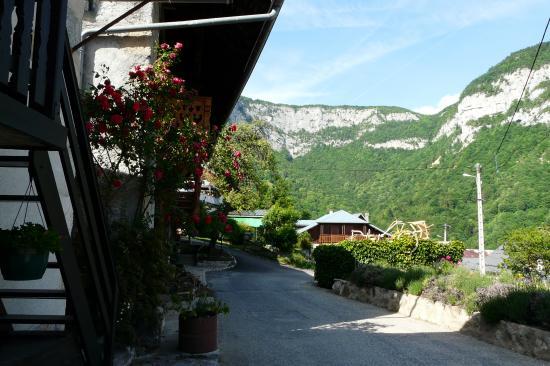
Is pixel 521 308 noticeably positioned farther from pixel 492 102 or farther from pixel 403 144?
pixel 492 102

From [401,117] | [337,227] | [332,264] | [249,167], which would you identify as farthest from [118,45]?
[401,117]

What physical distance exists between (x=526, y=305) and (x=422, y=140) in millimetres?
97022

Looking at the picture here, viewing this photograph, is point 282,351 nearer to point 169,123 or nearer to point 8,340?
point 169,123

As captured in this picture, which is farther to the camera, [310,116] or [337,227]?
[310,116]

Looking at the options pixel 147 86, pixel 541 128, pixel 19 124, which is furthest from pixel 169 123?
pixel 541 128

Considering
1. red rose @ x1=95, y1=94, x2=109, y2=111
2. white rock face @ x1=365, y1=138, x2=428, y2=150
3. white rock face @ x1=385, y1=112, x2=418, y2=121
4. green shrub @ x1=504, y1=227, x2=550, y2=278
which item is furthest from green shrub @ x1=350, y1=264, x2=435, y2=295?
white rock face @ x1=385, y1=112, x2=418, y2=121

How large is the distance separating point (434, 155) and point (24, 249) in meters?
74.6

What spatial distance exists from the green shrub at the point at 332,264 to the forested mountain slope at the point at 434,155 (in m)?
15.2

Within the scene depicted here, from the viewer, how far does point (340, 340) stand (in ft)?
22.7

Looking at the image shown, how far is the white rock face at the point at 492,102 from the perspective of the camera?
77125mm

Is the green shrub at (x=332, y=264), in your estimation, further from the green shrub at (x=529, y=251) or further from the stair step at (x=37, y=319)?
the green shrub at (x=529, y=251)

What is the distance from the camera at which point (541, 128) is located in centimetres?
4934

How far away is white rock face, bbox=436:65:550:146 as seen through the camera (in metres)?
77.1

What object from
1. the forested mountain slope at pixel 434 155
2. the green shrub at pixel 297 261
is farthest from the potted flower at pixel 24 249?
the green shrub at pixel 297 261
